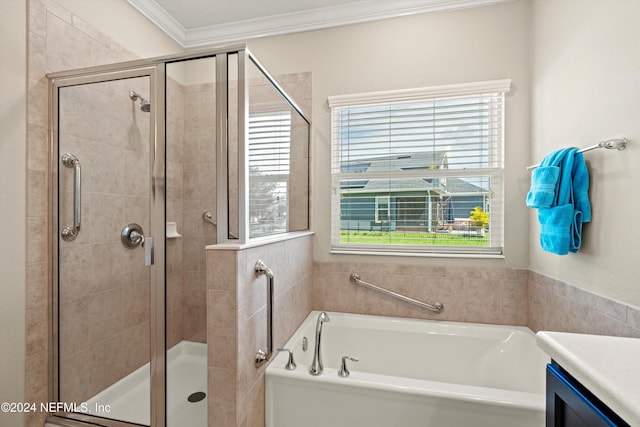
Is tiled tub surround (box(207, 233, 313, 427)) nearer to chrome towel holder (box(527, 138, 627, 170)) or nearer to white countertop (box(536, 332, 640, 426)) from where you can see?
white countertop (box(536, 332, 640, 426))

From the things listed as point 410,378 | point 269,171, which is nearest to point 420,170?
point 269,171

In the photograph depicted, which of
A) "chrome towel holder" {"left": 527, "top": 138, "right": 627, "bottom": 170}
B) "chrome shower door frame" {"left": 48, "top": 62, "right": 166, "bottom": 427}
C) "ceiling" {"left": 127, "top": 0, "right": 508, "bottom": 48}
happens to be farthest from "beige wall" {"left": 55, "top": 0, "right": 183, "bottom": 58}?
"chrome towel holder" {"left": 527, "top": 138, "right": 627, "bottom": 170}

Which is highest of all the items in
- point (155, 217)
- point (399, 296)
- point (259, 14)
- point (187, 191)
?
point (259, 14)

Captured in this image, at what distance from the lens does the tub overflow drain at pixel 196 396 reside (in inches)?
53.8

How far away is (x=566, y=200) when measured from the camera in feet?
4.75

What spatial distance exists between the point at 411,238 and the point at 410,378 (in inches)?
36.1

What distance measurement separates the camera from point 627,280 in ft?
4.03

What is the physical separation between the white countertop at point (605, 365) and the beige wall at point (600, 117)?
26.2 inches

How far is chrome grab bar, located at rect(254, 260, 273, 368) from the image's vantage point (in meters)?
1.42

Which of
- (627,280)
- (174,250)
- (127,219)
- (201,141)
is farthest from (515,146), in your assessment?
(127,219)

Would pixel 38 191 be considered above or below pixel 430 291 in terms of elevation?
above

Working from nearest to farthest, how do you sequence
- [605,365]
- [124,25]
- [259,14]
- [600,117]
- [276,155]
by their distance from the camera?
[605,365] < [600,117] < [276,155] < [124,25] < [259,14]

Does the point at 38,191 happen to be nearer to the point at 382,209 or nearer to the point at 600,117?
the point at 382,209

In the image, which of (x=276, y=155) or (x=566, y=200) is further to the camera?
(x=276, y=155)
